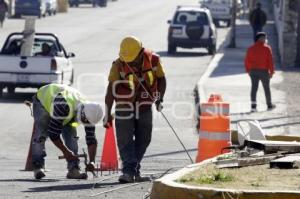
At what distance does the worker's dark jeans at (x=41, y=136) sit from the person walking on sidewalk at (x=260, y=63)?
1027cm

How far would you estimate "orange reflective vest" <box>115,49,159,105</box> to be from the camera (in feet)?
44.9

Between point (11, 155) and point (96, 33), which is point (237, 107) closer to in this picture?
point (11, 155)

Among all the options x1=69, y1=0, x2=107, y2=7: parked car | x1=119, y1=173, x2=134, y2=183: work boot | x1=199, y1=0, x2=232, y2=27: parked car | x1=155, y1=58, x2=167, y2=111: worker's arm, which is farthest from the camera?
x1=69, y1=0, x2=107, y2=7: parked car

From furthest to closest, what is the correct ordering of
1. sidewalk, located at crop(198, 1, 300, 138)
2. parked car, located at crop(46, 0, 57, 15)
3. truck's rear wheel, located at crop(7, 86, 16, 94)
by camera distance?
1. parked car, located at crop(46, 0, 57, 15)
2. truck's rear wheel, located at crop(7, 86, 16, 94)
3. sidewalk, located at crop(198, 1, 300, 138)

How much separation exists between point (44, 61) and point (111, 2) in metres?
73.5

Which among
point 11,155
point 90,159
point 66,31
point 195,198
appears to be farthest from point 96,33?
point 195,198

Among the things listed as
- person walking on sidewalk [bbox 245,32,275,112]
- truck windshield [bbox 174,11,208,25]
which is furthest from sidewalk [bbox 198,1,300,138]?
truck windshield [bbox 174,11,208,25]

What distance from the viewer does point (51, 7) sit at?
7206 centimetres

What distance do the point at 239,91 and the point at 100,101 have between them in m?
4.14

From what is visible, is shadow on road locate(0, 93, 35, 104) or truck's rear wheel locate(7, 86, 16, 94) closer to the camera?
shadow on road locate(0, 93, 35, 104)

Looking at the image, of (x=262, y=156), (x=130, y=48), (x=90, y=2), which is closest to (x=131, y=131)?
(x=130, y=48)

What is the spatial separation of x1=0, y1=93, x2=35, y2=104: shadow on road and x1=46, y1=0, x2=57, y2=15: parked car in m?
42.7

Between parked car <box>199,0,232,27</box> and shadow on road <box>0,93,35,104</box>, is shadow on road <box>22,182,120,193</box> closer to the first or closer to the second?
shadow on road <box>0,93,35,104</box>

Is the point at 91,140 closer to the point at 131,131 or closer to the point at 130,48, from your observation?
the point at 131,131
